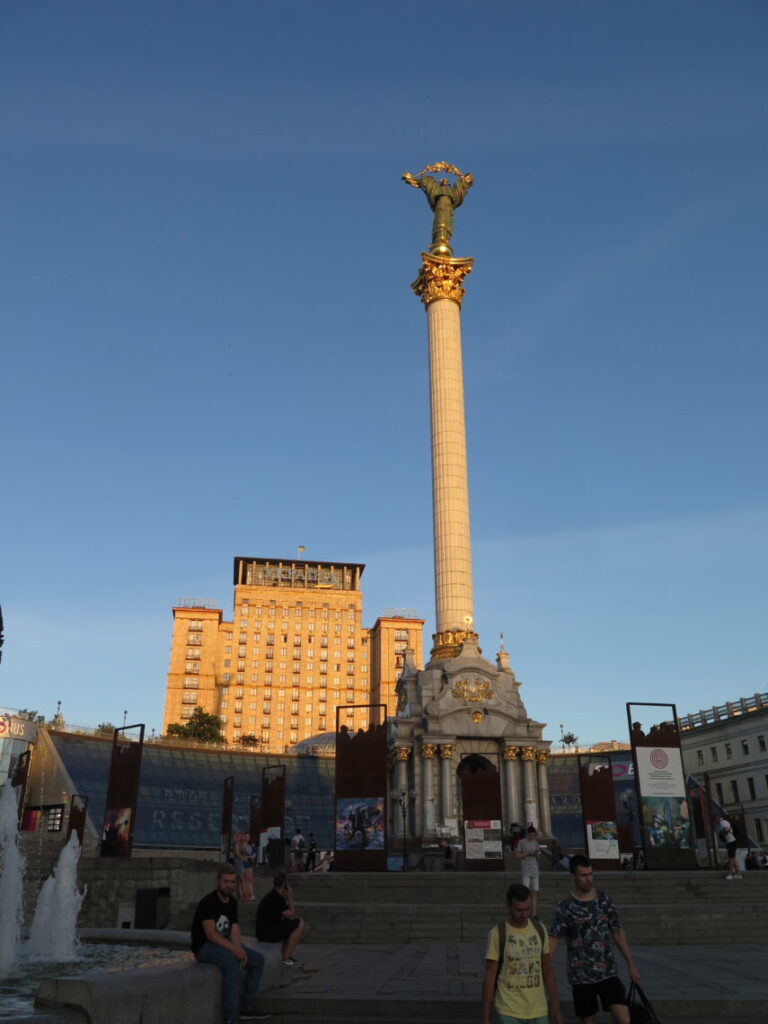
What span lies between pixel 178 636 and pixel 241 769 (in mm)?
73269

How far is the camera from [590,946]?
7.78 m

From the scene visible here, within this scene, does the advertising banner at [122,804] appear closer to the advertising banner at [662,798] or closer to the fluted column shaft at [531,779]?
the advertising banner at [662,798]

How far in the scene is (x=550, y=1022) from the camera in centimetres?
721

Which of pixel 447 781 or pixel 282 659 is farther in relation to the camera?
pixel 282 659

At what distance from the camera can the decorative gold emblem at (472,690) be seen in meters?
47.1

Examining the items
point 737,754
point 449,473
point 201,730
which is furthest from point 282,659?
point 449,473

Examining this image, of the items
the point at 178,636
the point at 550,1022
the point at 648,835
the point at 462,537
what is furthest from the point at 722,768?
the point at 178,636

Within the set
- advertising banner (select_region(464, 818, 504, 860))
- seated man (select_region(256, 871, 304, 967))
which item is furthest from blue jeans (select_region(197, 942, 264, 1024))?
advertising banner (select_region(464, 818, 504, 860))

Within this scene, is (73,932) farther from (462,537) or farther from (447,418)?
(447,418)

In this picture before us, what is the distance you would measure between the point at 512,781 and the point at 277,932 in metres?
35.5

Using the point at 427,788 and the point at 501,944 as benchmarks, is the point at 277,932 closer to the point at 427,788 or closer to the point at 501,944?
the point at 501,944

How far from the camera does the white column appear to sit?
166ft

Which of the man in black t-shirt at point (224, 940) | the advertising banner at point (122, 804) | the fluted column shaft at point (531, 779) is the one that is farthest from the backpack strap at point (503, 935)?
the fluted column shaft at point (531, 779)

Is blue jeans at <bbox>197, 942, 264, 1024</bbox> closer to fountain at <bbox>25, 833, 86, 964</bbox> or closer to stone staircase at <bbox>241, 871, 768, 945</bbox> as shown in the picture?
fountain at <bbox>25, 833, 86, 964</bbox>
